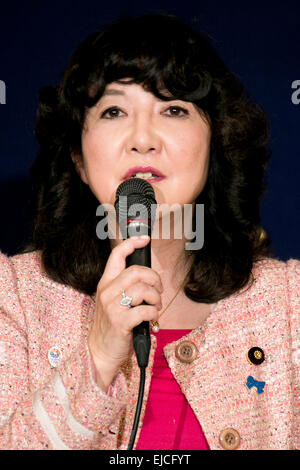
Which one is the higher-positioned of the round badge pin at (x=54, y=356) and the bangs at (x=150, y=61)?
the bangs at (x=150, y=61)

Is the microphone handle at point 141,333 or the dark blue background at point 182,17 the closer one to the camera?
the microphone handle at point 141,333

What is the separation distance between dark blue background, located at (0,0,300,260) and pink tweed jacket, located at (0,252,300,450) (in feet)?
1.66

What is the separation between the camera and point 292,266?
4.95 ft

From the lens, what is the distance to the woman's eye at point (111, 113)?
4.42 ft

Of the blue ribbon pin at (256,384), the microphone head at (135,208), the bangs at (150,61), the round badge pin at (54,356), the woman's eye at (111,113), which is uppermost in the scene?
the bangs at (150,61)

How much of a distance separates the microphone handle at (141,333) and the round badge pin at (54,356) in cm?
39

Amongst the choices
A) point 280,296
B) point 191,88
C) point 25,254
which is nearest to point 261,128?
point 191,88

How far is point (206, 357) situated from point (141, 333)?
1.30 feet

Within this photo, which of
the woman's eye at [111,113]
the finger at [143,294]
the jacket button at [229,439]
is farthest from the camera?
the woman's eye at [111,113]

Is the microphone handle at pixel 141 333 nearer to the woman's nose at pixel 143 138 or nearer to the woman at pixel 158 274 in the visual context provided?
the woman at pixel 158 274

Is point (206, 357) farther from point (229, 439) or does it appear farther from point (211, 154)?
point (211, 154)

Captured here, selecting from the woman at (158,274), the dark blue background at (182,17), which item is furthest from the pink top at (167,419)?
the dark blue background at (182,17)

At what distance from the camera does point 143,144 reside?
4.17ft
